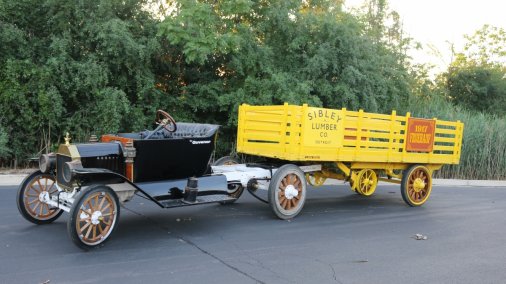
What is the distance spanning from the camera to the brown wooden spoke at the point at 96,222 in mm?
5027

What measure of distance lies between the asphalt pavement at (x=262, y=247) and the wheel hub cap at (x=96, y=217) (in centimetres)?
33

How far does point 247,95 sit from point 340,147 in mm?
5462

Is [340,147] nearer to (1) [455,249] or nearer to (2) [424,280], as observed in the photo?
(1) [455,249]

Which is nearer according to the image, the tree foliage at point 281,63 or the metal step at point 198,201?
the metal step at point 198,201

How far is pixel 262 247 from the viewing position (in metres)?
5.54

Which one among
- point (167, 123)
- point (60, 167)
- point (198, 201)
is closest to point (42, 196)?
point (60, 167)

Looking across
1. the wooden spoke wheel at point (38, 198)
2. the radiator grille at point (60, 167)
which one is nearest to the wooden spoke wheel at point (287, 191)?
the radiator grille at point (60, 167)

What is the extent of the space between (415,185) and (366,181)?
3.50 feet

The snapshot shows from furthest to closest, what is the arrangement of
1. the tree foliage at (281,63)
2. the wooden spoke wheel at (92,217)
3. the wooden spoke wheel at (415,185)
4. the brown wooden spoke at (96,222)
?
the tree foliage at (281,63), the wooden spoke wheel at (415,185), the brown wooden spoke at (96,222), the wooden spoke wheel at (92,217)

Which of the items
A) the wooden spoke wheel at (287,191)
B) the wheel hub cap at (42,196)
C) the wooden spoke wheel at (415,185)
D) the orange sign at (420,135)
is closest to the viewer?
the wheel hub cap at (42,196)

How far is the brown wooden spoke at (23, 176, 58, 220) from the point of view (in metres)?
5.89

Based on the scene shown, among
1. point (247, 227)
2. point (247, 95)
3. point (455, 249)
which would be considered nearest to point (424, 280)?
point (455, 249)

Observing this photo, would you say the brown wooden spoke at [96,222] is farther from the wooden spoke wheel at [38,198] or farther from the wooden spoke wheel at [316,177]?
the wooden spoke wheel at [316,177]

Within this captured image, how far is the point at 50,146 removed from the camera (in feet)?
37.6
